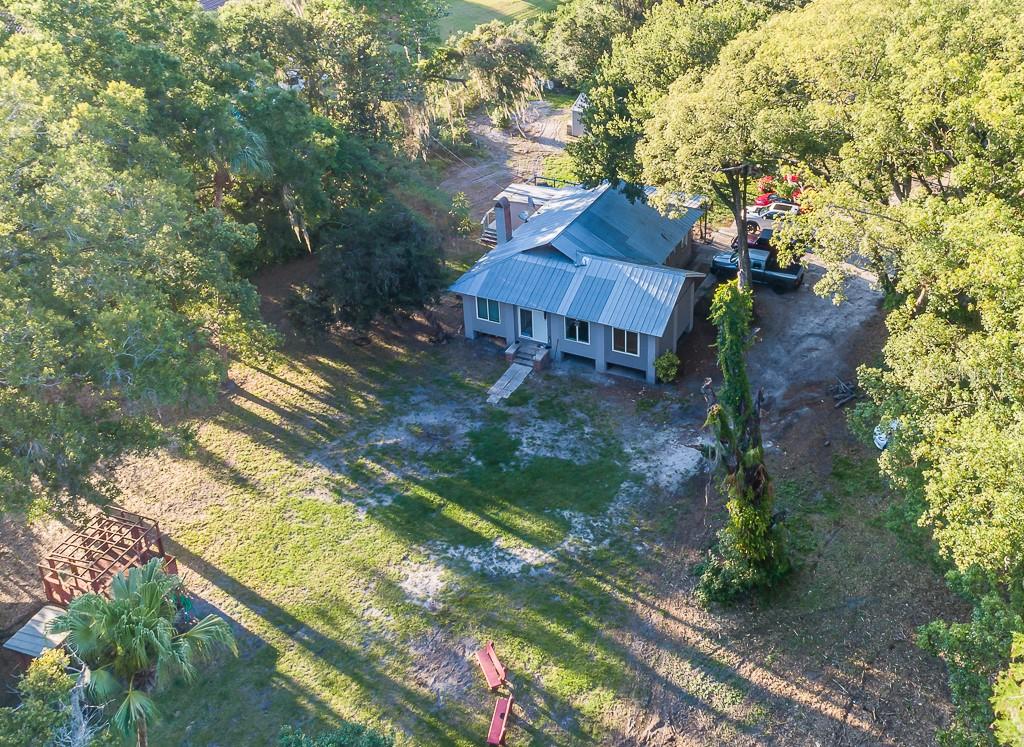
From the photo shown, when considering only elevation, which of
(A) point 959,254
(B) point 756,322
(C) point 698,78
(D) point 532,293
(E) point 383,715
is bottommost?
(E) point 383,715

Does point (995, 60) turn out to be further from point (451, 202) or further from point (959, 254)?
point (451, 202)

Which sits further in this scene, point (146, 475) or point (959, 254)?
point (146, 475)

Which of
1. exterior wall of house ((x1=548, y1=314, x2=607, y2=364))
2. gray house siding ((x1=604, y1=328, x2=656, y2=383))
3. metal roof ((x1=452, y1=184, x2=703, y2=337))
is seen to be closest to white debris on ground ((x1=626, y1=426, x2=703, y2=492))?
gray house siding ((x1=604, y1=328, x2=656, y2=383))

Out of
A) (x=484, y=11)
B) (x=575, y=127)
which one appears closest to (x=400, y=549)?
(x=575, y=127)

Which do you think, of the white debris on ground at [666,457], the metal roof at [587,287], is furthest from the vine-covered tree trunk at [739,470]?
the metal roof at [587,287]

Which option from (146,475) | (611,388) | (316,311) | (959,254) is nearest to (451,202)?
Answer: (316,311)

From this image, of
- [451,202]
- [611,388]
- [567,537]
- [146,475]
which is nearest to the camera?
[567,537]

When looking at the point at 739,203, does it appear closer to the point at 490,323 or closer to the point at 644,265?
the point at 644,265
